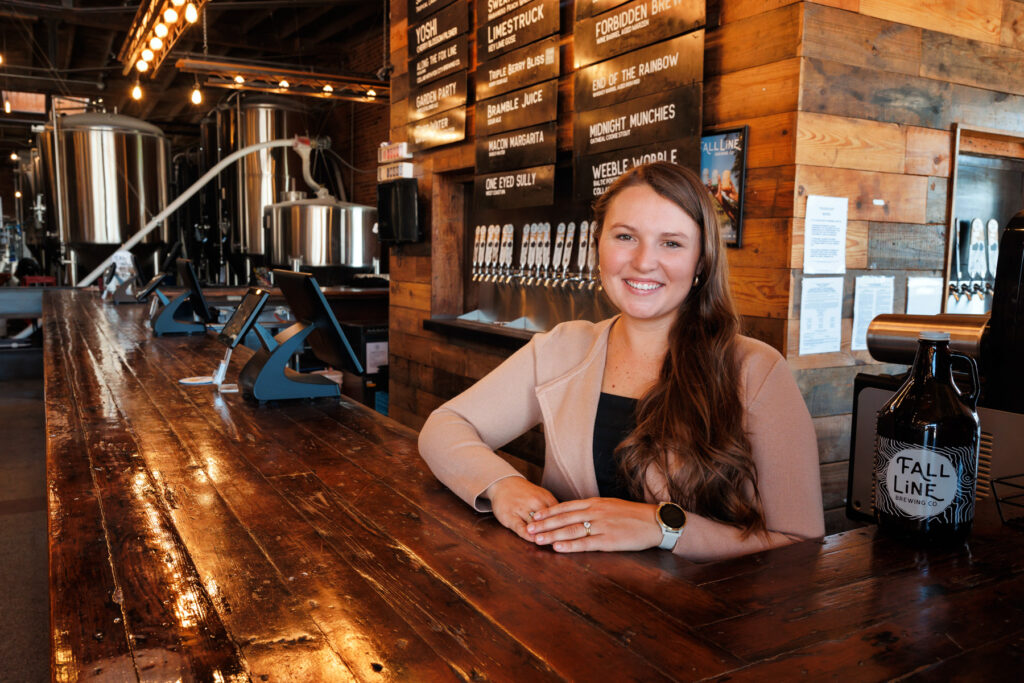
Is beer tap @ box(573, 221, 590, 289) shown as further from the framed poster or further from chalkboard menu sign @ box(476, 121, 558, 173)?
the framed poster

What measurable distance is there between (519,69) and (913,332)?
245 cm

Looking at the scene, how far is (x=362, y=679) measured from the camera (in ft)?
2.69

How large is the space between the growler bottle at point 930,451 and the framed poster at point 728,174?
1232 mm

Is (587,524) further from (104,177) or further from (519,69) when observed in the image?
(104,177)

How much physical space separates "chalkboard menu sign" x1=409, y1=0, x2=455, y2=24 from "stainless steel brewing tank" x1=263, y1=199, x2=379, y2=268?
11.9 ft

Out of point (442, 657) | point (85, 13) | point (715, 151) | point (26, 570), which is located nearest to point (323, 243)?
point (85, 13)

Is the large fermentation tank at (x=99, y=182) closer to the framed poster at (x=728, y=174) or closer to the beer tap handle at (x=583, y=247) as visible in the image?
the beer tap handle at (x=583, y=247)

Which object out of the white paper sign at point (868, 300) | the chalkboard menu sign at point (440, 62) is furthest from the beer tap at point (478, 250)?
the white paper sign at point (868, 300)

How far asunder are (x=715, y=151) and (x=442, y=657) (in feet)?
6.36

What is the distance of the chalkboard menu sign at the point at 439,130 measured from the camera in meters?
4.00

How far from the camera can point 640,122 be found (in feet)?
8.79

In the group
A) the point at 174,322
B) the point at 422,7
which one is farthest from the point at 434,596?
the point at 422,7

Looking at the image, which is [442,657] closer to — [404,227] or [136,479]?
[136,479]

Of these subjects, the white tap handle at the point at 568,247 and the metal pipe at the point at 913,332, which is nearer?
the metal pipe at the point at 913,332
